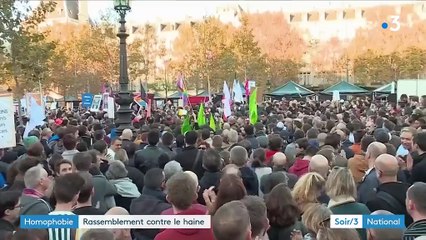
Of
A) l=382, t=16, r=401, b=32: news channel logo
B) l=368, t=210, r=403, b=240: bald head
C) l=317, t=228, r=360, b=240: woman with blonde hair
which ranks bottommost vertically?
l=368, t=210, r=403, b=240: bald head

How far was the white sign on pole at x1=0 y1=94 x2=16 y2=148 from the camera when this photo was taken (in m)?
6.33

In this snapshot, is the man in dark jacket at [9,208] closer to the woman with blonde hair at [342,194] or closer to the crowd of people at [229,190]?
the crowd of people at [229,190]

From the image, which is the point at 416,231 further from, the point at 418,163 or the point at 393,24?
the point at 393,24

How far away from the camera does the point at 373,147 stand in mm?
6141

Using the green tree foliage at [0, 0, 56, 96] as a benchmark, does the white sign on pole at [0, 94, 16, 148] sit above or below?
below

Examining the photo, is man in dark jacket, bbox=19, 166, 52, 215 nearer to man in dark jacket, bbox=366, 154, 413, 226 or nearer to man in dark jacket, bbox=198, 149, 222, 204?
man in dark jacket, bbox=198, 149, 222, 204

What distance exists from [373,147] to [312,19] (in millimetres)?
104577

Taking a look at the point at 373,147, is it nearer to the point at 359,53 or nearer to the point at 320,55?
the point at 359,53

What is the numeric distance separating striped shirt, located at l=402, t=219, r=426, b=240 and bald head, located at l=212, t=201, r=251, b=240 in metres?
1.26

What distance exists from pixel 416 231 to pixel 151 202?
2343 millimetres

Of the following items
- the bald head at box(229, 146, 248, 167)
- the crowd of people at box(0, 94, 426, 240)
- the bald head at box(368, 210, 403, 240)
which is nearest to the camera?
the bald head at box(368, 210, 403, 240)

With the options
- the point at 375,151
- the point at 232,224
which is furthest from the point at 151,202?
the point at 375,151

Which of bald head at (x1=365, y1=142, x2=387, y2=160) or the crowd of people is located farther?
bald head at (x1=365, y1=142, x2=387, y2=160)

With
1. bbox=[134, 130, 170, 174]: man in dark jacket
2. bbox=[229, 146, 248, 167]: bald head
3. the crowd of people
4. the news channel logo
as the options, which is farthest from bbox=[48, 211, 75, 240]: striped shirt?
the news channel logo
